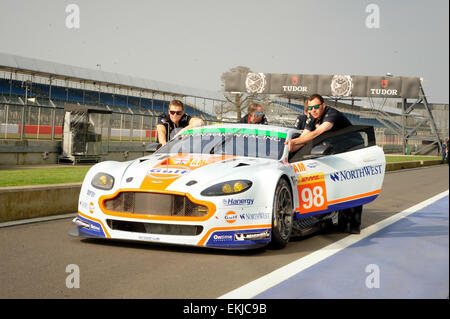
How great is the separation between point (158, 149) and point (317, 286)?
11.3 ft

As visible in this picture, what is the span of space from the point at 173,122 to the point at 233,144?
203 centimetres

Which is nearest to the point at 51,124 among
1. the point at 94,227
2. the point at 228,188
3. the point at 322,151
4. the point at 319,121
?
the point at 319,121

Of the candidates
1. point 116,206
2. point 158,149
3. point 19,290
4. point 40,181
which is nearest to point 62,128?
point 40,181

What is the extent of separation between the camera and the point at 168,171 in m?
5.82

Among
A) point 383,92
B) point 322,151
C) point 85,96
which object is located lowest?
point 322,151

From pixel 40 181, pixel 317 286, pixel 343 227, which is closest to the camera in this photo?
pixel 317 286

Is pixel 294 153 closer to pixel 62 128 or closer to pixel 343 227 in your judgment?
pixel 343 227

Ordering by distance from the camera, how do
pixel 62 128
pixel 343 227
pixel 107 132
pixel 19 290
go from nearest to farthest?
pixel 19 290, pixel 343 227, pixel 62 128, pixel 107 132

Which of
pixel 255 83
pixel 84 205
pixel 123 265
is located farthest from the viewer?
pixel 255 83

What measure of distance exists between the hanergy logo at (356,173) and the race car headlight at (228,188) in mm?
1553

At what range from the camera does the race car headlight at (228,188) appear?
5477 mm

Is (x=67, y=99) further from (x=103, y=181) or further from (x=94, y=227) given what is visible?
(x=94, y=227)

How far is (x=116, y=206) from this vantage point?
5.66m

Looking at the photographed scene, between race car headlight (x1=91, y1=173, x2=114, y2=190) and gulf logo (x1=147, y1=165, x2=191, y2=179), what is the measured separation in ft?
1.24
